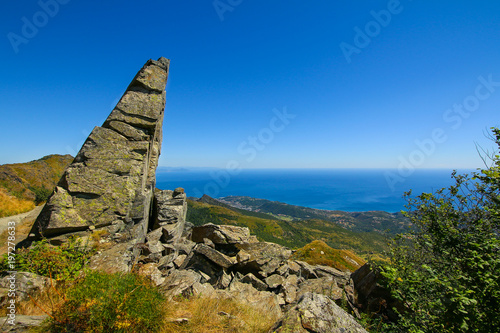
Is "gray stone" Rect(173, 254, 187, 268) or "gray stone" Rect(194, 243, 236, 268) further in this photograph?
"gray stone" Rect(194, 243, 236, 268)

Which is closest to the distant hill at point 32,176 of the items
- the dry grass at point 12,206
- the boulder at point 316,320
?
the dry grass at point 12,206

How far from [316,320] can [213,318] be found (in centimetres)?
373

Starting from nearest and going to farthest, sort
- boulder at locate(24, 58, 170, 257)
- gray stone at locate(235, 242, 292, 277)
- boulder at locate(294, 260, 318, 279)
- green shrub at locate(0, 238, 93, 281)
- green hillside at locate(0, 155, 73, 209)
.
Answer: green shrub at locate(0, 238, 93, 281), boulder at locate(24, 58, 170, 257), gray stone at locate(235, 242, 292, 277), boulder at locate(294, 260, 318, 279), green hillside at locate(0, 155, 73, 209)

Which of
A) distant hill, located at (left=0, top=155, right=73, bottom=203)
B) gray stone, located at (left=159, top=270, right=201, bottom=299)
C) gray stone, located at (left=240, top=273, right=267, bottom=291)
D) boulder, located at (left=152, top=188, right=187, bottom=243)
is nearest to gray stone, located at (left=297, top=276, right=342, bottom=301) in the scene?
gray stone, located at (left=240, top=273, right=267, bottom=291)

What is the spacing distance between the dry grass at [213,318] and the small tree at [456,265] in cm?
495

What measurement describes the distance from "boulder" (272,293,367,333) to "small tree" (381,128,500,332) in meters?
1.76

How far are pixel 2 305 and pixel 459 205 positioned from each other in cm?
1675

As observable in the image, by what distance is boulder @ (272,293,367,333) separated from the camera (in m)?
5.99

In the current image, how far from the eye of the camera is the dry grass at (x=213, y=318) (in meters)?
6.49

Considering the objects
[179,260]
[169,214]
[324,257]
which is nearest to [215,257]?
[179,260]

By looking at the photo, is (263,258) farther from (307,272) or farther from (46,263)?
(46,263)

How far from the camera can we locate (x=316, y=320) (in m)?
6.26

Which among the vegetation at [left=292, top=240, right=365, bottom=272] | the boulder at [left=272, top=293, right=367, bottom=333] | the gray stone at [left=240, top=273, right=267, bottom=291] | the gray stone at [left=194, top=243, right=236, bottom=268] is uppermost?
the boulder at [left=272, top=293, right=367, bottom=333]

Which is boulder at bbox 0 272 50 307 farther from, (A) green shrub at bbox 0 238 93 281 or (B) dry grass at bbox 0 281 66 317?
(A) green shrub at bbox 0 238 93 281
